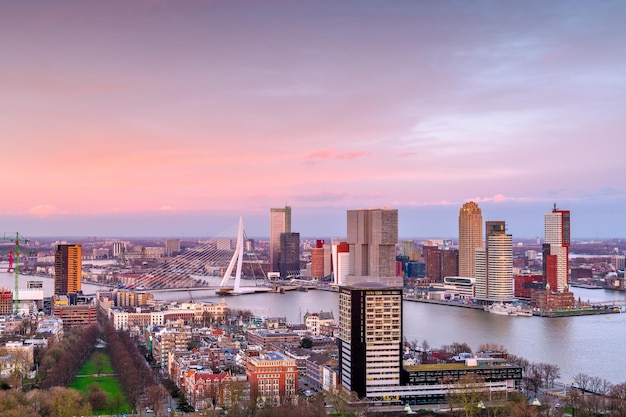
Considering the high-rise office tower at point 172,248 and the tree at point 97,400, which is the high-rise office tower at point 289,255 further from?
the tree at point 97,400

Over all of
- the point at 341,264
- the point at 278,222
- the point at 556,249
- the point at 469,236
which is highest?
the point at 278,222

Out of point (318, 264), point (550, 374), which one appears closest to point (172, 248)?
point (318, 264)

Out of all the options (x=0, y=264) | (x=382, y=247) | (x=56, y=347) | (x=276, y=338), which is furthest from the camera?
(x=0, y=264)

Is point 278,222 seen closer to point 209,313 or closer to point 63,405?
point 209,313

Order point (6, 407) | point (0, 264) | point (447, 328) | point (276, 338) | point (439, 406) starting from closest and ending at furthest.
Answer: point (6, 407) → point (439, 406) → point (276, 338) → point (447, 328) → point (0, 264)

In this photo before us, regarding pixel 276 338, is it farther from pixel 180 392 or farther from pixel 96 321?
pixel 96 321

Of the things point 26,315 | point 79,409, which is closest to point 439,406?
point 79,409

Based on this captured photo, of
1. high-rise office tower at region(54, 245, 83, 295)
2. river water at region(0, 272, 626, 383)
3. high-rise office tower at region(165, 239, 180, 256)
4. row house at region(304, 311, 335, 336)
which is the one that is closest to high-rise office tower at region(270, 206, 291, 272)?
high-rise office tower at region(165, 239, 180, 256)
